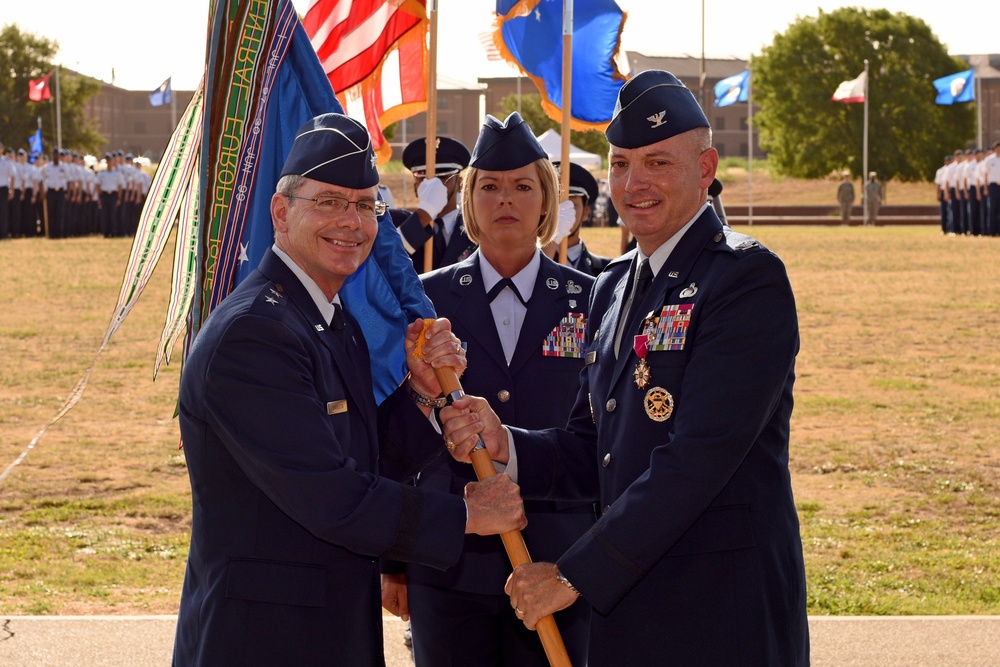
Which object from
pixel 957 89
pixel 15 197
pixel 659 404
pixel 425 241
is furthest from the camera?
pixel 957 89

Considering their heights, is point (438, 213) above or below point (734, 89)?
below

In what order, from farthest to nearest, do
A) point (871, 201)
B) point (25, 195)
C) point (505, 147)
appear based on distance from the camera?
point (871, 201), point (25, 195), point (505, 147)

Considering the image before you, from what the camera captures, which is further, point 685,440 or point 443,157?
point 443,157

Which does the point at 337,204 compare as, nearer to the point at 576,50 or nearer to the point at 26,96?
the point at 576,50

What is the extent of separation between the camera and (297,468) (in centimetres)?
290

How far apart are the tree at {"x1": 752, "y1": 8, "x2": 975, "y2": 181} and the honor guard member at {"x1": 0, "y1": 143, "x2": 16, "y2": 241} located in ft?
155

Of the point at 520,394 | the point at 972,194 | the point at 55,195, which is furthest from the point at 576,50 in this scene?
the point at 972,194

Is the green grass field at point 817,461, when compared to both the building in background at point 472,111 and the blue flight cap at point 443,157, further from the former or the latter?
the building in background at point 472,111

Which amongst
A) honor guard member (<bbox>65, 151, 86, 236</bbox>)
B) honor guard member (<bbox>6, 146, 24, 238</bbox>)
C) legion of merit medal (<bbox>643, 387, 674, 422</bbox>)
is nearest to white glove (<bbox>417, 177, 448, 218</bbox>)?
legion of merit medal (<bbox>643, 387, 674, 422</bbox>)

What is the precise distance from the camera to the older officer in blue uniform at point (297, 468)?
9.60 ft

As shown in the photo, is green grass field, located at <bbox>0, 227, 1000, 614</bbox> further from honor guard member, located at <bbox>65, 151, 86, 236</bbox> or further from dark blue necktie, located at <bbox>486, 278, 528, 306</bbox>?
honor guard member, located at <bbox>65, 151, 86, 236</bbox>

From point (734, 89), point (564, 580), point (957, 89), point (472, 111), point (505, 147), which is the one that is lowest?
point (564, 580)

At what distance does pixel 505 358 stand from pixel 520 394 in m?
0.14

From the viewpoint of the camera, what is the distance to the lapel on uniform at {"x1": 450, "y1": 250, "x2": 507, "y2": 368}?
4.39 metres
